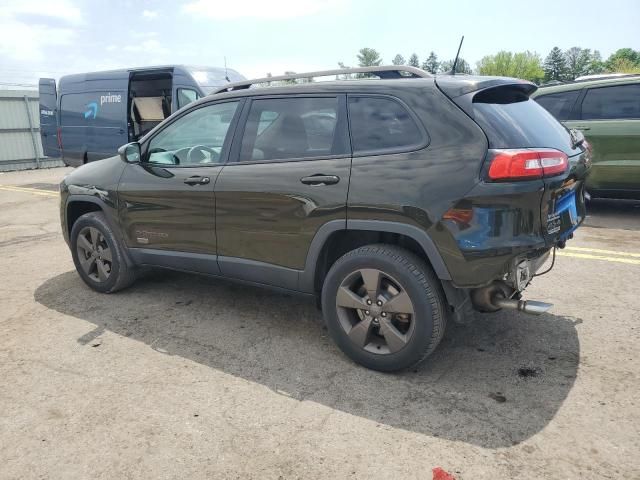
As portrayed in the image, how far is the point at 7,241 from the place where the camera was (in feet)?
22.5

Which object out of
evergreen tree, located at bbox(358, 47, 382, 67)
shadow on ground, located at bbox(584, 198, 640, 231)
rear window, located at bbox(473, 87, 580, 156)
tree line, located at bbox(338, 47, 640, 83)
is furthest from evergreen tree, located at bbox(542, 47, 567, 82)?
rear window, located at bbox(473, 87, 580, 156)

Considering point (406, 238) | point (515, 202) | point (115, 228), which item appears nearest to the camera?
point (515, 202)

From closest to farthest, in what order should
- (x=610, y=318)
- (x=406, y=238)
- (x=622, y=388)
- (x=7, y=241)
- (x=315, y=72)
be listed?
(x=622, y=388)
(x=406, y=238)
(x=315, y=72)
(x=610, y=318)
(x=7, y=241)

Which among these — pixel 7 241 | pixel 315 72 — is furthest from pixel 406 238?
pixel 7 241

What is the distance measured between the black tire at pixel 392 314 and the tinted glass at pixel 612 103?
17.4ft

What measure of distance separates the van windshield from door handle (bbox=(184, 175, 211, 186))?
21.4 ft

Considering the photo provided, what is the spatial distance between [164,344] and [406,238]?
1.83 meters

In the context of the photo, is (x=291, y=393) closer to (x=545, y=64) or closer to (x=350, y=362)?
(x=350, y=362)

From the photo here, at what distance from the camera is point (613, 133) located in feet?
22.0

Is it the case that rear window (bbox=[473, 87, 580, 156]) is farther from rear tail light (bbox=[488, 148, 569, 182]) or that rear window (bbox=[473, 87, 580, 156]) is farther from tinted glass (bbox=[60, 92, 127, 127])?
tinted glass (bbox=[60, 92, 127, 127])

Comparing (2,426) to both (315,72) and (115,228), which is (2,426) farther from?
(315,72)

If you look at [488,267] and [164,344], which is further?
[164,344]

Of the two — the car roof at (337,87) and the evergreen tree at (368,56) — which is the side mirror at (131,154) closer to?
the car roof at (337,87)

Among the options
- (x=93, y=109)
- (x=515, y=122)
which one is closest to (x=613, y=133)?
(x=515, y=122)
